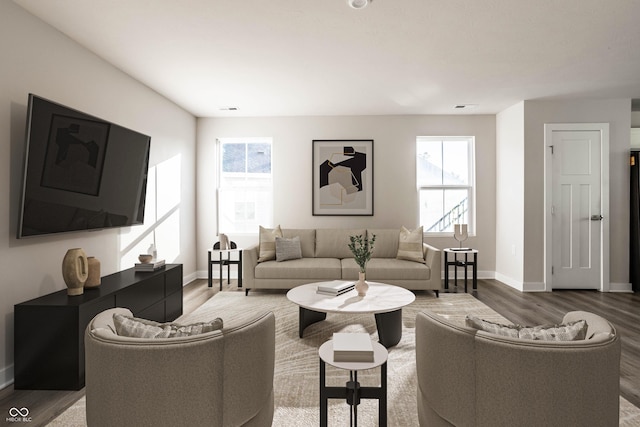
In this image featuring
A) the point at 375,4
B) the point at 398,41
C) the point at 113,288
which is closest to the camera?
the point at 375,4

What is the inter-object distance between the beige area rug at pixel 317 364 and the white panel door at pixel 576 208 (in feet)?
5.20

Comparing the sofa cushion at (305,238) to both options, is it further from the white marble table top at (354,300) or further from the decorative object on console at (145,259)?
the decorative object on console at (145,259)

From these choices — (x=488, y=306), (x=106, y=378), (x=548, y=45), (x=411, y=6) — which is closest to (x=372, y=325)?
(x=488, y=306)

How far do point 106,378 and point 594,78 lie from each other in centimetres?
513

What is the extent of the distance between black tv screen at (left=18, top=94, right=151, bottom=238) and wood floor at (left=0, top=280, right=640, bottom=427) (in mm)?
1073

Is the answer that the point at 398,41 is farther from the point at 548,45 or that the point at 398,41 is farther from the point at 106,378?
the point at 106,378

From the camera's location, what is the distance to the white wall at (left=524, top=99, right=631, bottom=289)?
468 centimetres

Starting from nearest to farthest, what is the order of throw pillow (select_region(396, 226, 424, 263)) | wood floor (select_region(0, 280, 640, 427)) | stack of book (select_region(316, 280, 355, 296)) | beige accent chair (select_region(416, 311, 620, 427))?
beige accent chair (select_region(416, 311, 620, 427))
wood floor (select_region(0, 280, 640, 427))
stack of book (select_region(316, 280, 355, 296))
throw pillow (select_region(396, 226, 424, 263))

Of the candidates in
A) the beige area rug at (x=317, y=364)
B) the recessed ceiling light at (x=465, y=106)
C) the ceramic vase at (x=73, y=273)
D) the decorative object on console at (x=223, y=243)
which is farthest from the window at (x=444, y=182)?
the ceramic vase at (x=73, y=273)

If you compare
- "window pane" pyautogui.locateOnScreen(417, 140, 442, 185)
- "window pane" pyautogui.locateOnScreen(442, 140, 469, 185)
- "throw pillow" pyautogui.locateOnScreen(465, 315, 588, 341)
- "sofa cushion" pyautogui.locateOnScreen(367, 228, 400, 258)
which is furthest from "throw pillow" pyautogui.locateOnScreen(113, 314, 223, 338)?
"window pane" pyautogui.locateOnScreen(442, 140, 469, 185)

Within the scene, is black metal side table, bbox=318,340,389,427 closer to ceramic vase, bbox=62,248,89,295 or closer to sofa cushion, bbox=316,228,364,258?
ceramic vase, bbox=62,248,89,295

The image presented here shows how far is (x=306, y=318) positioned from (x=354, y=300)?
545 millimetres

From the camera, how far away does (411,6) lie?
2.45 metres

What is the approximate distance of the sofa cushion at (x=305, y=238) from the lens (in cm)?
500
